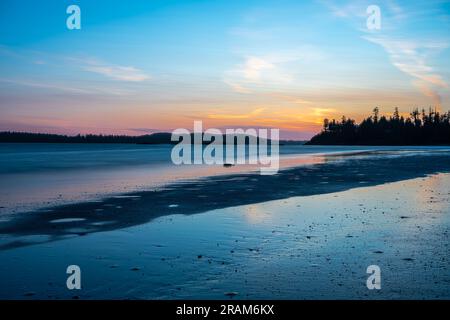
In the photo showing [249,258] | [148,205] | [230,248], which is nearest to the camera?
[249,258]

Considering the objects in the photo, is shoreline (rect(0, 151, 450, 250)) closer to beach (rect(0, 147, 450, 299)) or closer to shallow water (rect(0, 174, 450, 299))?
beach (rect(0, 147, 450, 299))

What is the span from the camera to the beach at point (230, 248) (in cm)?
706

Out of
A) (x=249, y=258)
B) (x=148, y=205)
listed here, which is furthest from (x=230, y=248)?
(x=148, y=205)

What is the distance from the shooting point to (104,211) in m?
15.0

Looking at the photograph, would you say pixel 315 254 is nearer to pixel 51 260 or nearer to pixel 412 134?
pixel 51 260

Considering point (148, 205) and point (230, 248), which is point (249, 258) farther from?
point (148, 205)

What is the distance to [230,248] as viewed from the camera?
9.69m

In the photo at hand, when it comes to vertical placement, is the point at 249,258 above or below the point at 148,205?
below

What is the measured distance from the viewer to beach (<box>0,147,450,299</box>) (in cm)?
706

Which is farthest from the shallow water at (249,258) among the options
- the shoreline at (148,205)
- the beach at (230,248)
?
the shoreline at (148,205)

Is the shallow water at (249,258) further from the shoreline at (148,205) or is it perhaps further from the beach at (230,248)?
the shoreline at (148,205)

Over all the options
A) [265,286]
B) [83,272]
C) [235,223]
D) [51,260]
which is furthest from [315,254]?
[51,260]

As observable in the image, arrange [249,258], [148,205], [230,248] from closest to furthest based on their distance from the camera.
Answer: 1. [249,258]
2. [230,248]
3. [148,205]

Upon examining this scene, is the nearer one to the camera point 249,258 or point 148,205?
point 249,258
